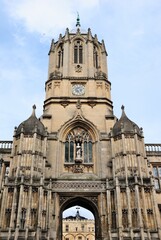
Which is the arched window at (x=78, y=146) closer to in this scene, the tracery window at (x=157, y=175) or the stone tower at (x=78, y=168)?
the stone tower at (x=78, y=168)

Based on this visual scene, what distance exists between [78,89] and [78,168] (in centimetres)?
950

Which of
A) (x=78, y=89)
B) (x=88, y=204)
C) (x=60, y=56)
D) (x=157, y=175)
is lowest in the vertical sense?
(x=88, y=204)

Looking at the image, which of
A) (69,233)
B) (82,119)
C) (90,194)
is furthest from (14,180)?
(69,233)

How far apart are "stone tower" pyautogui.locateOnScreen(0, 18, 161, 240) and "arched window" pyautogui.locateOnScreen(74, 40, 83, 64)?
50.2 inches

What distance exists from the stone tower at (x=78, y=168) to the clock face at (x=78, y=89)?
A: 11 centimetres

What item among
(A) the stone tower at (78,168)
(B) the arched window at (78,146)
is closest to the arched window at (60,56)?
(A) the stone tower at (78,168)

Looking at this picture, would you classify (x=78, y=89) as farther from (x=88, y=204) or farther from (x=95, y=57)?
(x=88, y=204)

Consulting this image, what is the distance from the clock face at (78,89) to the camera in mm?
32031

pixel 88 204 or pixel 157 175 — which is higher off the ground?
pixel 157 175

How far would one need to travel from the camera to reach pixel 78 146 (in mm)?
27953

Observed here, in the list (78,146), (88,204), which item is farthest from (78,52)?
(88,204)

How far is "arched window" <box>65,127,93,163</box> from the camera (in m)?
27.5

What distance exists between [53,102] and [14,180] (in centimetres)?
993

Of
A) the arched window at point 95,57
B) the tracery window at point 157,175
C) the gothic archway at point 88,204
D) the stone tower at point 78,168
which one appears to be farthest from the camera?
the arched window at point 95,57
